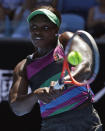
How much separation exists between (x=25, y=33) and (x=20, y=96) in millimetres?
3044

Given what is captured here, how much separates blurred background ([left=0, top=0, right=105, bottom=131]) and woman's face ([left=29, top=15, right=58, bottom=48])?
1.14 metres

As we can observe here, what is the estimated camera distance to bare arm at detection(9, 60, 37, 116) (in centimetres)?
272

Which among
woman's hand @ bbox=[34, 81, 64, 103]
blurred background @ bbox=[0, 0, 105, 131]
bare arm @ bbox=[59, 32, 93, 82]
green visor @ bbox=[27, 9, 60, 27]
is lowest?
blurred background @ bbox=[0, 0, 105, 131]

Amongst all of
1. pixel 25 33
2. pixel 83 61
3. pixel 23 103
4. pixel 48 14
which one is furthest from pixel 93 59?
pixel 25 33

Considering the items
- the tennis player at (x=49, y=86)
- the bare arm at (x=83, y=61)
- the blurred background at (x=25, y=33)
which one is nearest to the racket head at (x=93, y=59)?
the bare arm at (x=83, y=61)

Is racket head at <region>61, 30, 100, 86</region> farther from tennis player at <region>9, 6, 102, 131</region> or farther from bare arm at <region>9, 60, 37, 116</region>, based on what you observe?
bare arm at <region>9, 60, 37, 116</region>

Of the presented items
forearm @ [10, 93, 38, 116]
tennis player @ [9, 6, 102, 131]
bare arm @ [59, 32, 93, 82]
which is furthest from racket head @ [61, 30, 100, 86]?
forearm @ [10, 93, 38, 116]

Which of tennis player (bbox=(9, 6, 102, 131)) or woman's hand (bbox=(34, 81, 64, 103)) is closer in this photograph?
woman's hand (bbox=(34, 81, 64, 103))

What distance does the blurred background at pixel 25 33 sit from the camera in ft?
15.6

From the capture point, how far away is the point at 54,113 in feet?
9.21

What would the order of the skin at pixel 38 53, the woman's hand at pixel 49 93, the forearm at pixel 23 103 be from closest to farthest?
the woman's hand at pixel 49 93 < the skin at pixel 38 53 < the forearm at pixel 23 103

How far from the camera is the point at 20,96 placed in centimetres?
279

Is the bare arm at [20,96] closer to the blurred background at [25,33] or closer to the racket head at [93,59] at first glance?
the racket head at [93,59]

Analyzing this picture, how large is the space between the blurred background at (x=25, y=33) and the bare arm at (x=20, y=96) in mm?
1203
